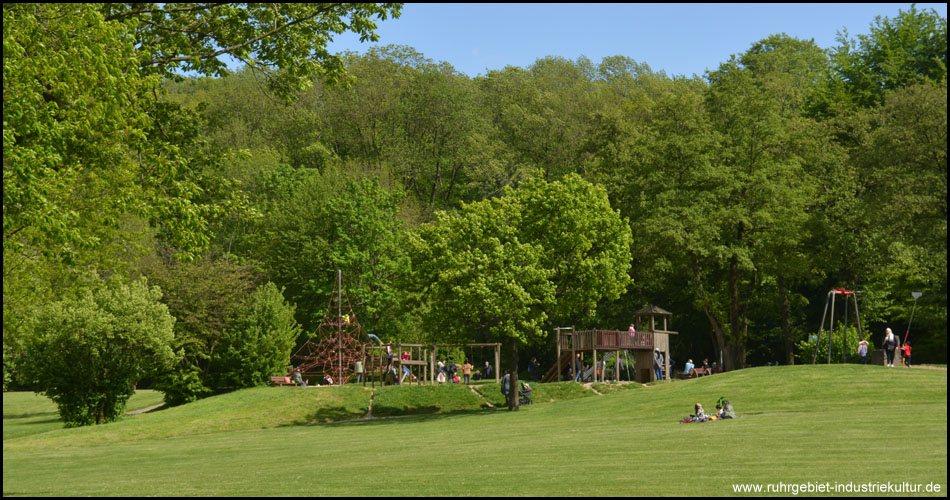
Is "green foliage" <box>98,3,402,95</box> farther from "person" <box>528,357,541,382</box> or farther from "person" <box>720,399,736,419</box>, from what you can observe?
"person" <box>528,357,541,382</box>

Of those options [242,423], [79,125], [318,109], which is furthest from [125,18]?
[318,109]

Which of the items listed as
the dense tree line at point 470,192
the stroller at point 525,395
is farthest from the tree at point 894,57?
the stroller at point 525,395

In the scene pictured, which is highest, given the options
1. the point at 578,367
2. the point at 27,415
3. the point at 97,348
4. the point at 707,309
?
the point at 707,309

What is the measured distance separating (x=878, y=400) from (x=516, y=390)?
48.7 feet

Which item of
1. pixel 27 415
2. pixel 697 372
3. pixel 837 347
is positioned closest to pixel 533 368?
pixel 697 372

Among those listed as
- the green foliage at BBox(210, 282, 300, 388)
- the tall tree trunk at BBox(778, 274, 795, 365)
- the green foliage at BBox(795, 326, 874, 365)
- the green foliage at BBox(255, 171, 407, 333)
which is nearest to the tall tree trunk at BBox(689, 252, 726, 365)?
the tall tree trunk at BBox(778, 274, 795, 365)

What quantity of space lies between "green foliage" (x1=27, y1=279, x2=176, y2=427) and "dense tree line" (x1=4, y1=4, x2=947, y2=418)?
1.97 m

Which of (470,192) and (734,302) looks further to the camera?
(470,192)

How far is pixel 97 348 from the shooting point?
42656 millimetres

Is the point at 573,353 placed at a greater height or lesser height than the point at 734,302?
lesser

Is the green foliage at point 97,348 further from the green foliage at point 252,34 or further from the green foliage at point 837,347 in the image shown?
the green foliage at point 837,347

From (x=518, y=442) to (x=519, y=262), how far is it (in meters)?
16.6

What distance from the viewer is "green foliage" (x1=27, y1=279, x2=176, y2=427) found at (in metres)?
42.2

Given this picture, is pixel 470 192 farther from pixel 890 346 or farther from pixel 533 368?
pixel 890 346
